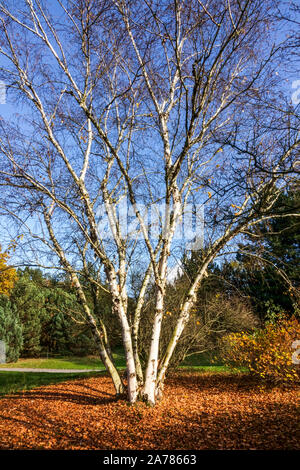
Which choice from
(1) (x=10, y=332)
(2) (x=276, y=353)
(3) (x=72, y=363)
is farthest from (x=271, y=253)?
(1) (x=10, y=332)

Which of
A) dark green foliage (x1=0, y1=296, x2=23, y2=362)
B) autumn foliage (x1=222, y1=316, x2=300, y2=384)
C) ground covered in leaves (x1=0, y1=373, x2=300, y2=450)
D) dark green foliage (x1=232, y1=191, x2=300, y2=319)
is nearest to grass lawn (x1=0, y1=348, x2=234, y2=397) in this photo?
dark green foliage (x1=0, y1=296, x2=23, y2=362)

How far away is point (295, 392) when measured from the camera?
6480mm

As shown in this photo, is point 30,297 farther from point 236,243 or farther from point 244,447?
point 244,447

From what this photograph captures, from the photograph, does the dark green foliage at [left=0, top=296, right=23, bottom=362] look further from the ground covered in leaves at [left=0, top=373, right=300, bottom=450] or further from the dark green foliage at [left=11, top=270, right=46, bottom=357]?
the ground covered in leaves at [left=0, top=373, right=300, bottom=450]

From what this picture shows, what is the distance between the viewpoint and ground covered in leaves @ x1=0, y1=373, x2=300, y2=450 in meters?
3.68

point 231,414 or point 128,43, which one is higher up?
point 128,43

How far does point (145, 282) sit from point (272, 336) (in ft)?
10.2

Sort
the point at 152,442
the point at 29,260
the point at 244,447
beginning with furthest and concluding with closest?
the point at 29,260
the point at 152,442
the point at 244,447

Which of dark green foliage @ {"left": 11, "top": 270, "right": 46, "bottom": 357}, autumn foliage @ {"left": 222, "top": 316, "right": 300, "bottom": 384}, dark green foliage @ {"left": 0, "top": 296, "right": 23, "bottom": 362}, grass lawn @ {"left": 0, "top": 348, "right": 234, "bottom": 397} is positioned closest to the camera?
autumn foliage @ {"left": 222, "top": 316, "right": 300, "bottom": 384}

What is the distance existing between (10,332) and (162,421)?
17.3m

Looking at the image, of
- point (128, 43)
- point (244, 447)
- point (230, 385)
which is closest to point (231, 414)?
point (244, 447)

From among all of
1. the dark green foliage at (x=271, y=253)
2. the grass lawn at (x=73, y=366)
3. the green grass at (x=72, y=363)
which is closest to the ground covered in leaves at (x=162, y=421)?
the dark green foliage at (x=271, y=253)

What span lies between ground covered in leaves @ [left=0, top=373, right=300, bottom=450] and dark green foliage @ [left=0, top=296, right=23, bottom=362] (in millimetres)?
13475

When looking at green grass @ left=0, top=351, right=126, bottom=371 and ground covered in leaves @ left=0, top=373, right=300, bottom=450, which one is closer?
ground covered in leaves @ left=0, top=373, right=300, bottom=450
